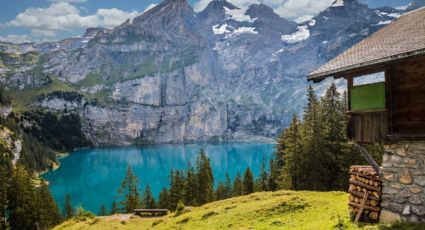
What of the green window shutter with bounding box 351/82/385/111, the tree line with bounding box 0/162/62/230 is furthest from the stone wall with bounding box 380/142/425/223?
the tree line with bounding box 0/162/62/230

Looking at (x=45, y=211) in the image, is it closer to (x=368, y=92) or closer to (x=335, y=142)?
(x=335, y=142)

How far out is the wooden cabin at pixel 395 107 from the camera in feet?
53.1

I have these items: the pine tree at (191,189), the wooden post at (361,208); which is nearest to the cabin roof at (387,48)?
the wooden post at (361,208)

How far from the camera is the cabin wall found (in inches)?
637

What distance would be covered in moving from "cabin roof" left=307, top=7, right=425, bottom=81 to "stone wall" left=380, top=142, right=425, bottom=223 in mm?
4033

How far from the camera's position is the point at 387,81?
1723cm

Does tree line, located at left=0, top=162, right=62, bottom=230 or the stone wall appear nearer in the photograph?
the stone wall

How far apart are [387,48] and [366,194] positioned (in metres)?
7.03

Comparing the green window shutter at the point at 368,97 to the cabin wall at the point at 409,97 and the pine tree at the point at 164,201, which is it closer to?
the cabin wall at the point at 409,97

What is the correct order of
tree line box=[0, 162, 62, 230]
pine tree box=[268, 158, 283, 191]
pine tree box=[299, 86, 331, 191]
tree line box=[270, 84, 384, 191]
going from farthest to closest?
pine tree box=[268, 158, 283, 191]
tree line box=[0, 162, 62, 230]
pine tree box=[299, 86, 331, 191]
tree line box=[270, 84, 384, 191]

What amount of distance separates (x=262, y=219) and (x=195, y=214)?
8.65 m

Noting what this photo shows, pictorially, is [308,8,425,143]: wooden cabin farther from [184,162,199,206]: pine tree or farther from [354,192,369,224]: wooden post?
[184,162,199,206]: pine tree

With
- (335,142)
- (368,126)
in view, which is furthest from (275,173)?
(368,126)

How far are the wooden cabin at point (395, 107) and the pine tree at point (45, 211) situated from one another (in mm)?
63898
